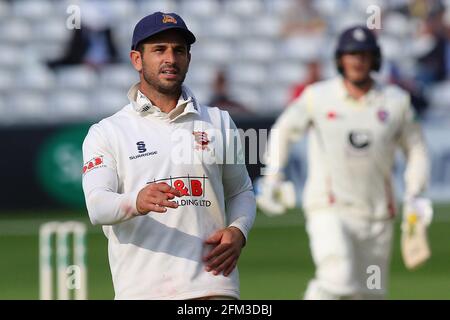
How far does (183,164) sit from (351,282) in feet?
11.4

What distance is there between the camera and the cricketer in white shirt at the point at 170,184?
17.3ft

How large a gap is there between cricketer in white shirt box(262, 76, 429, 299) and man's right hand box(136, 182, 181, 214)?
3765 millimetres

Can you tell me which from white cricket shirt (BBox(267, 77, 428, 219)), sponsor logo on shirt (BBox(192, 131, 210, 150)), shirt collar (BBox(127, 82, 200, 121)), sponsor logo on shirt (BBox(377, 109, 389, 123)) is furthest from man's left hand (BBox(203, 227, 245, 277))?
sponsor logo on shirt (BBox(377, 109, 389, 123))

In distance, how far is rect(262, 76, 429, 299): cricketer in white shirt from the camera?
28.1 ft

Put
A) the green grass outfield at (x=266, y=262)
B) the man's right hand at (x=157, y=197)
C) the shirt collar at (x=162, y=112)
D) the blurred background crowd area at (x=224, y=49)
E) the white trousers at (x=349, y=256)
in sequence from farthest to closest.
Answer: the blurred background crowd area at (x=224, y=49), the green grass outfield at (x=266, y=262), the white trousers at (x=349, y=256), the shirt collar at (x=162, y=112), the man's right hand at (x=157, y=197)

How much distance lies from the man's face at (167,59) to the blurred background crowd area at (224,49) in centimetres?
1271

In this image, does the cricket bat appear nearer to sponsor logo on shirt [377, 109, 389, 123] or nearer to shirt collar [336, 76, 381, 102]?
sponsor logo on shirt [377, 109, 389, 123]

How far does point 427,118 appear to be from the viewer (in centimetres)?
1822

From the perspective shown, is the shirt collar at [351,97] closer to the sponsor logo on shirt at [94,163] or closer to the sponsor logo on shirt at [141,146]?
the sponsor logo on shirt at [141,146]

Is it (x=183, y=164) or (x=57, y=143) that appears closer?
(x=183, y=164)

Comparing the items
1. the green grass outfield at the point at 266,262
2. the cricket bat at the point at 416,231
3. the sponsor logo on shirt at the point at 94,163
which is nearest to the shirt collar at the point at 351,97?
the cricket bat at the point at 416,231

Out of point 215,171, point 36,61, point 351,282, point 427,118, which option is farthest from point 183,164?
point 36,61

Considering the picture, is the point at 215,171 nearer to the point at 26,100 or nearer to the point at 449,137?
the point at 449,137

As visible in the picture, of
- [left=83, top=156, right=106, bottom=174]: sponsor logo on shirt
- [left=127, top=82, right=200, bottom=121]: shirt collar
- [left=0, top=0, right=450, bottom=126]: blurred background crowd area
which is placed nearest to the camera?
[left=83, top=156, right=106, bottom=174]: sponsor logo on shirt
